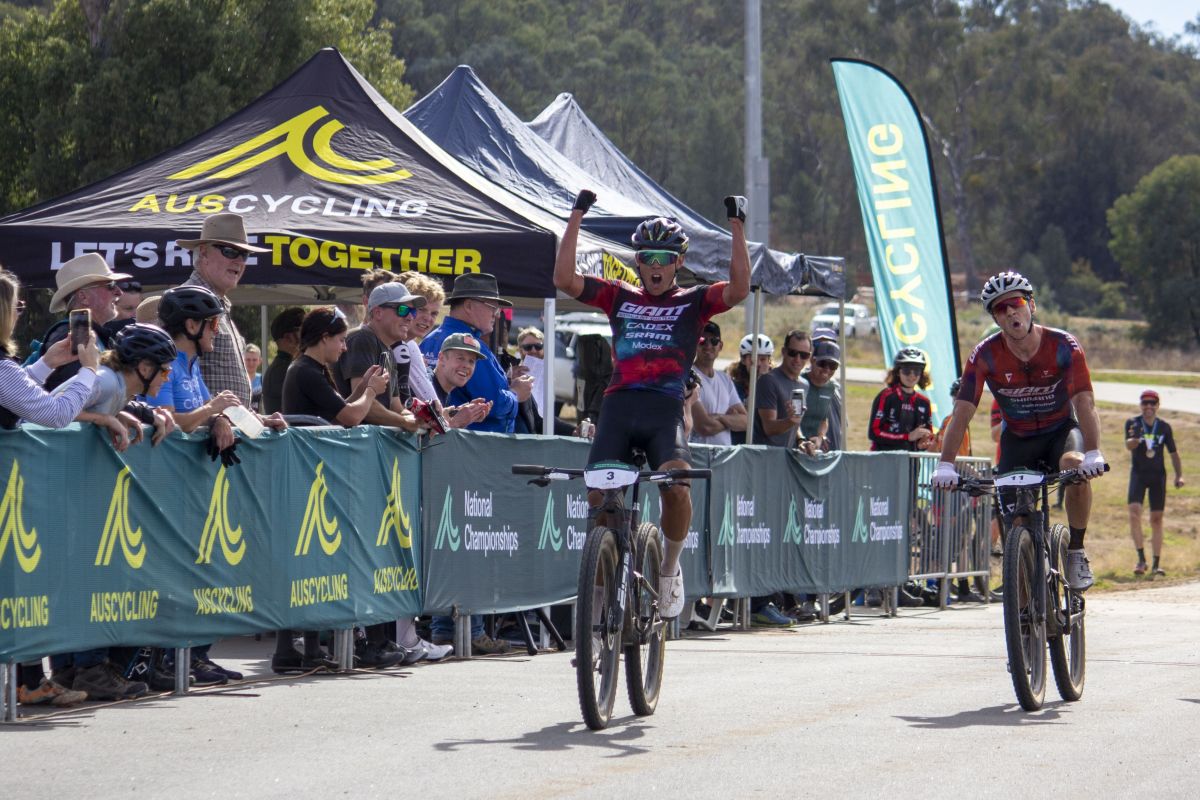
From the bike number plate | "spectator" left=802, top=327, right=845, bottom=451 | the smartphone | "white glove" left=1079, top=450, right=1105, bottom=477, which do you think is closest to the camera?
the smartphone

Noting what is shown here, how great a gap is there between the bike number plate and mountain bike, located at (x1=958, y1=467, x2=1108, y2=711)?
1823 millimetres

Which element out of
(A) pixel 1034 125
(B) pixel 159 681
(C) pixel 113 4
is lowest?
(B) pixel 159 681

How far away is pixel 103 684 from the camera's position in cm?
845

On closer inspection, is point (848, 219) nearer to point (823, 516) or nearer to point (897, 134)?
point (897, 134)

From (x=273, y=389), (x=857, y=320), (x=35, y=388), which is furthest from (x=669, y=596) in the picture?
(x=857, y=320)

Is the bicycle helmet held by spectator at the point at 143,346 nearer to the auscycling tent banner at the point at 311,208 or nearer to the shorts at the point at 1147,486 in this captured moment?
the auscycling tent banner at the point at 311,208

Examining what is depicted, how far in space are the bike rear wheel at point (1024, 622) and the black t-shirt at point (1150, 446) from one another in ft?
46.6

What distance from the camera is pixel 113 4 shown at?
1068 inches

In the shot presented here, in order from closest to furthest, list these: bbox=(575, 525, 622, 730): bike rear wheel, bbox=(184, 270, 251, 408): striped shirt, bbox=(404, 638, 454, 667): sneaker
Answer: bbox=(575, 525, 622, 730): bike rear wheel → bbox=(184, 270, 251, 408): striped shirt → bbox=(404, 638, 454, 667): sneaker

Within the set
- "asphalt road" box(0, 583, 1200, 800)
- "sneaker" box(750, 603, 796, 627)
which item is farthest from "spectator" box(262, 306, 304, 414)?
"sneaker" box(750, 603, 796, 627)

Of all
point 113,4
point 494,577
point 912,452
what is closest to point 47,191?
point 113,4

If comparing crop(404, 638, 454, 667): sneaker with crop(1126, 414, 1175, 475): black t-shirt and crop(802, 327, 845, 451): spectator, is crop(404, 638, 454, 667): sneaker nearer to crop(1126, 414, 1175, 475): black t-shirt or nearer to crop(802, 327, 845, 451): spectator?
crop(802, 327, 845, 451): spectator

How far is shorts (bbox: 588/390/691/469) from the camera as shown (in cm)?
831

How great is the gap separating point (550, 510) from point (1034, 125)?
7395 centimetres
